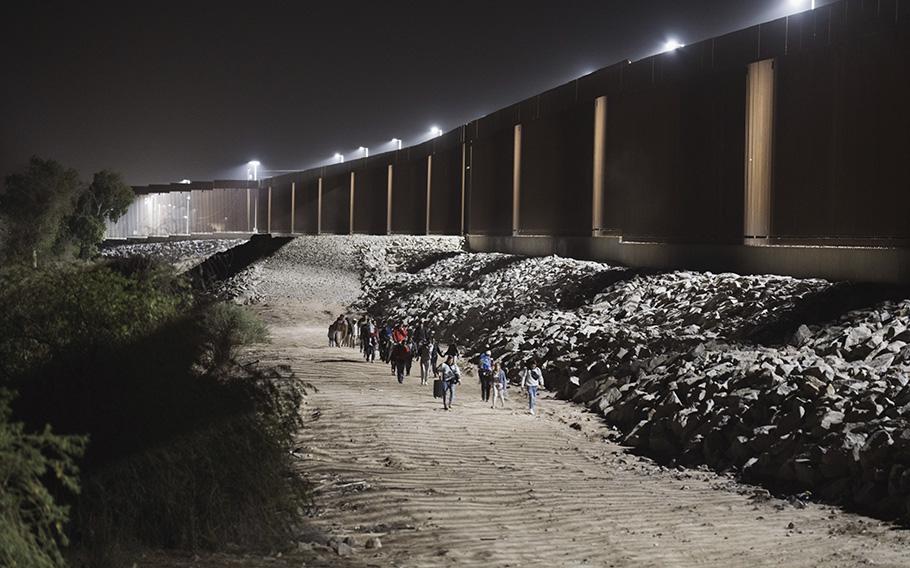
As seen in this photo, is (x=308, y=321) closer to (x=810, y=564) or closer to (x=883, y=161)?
(x=883, y=161)

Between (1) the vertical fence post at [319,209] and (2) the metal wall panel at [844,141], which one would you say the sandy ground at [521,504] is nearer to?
(2) the metal wall panel at [844,141]

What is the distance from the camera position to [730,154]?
26578mm

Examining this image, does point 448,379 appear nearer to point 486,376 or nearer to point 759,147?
point 486,376

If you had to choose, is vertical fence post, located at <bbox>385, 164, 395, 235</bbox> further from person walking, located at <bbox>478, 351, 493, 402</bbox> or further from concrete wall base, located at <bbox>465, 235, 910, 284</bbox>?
person walking, located at <bbox>478, 351, 493, 402</bbox>

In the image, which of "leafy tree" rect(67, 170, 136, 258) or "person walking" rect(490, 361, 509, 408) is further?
"leafy tree" rect(67, 170, 136, 258)

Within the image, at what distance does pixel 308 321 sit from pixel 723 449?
995 inches

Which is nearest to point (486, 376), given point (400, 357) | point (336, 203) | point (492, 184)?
point (400, 357)

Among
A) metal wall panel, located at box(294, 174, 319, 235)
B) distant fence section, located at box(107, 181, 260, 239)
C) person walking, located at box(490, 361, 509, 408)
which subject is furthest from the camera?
distant fence section, located at box(107, 181, 260, 239)

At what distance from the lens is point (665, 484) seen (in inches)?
549

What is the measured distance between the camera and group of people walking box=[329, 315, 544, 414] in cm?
1877

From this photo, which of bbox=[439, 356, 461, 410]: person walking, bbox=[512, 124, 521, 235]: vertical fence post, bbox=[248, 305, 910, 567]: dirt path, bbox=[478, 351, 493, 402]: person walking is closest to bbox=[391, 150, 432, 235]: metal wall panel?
bbox=[512, 124, 521, 235]: vertical fence post

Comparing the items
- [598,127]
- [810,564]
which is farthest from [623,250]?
[810,564]

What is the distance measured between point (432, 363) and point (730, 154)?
31.3 feet

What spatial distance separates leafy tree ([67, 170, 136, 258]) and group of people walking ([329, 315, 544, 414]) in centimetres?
4500
